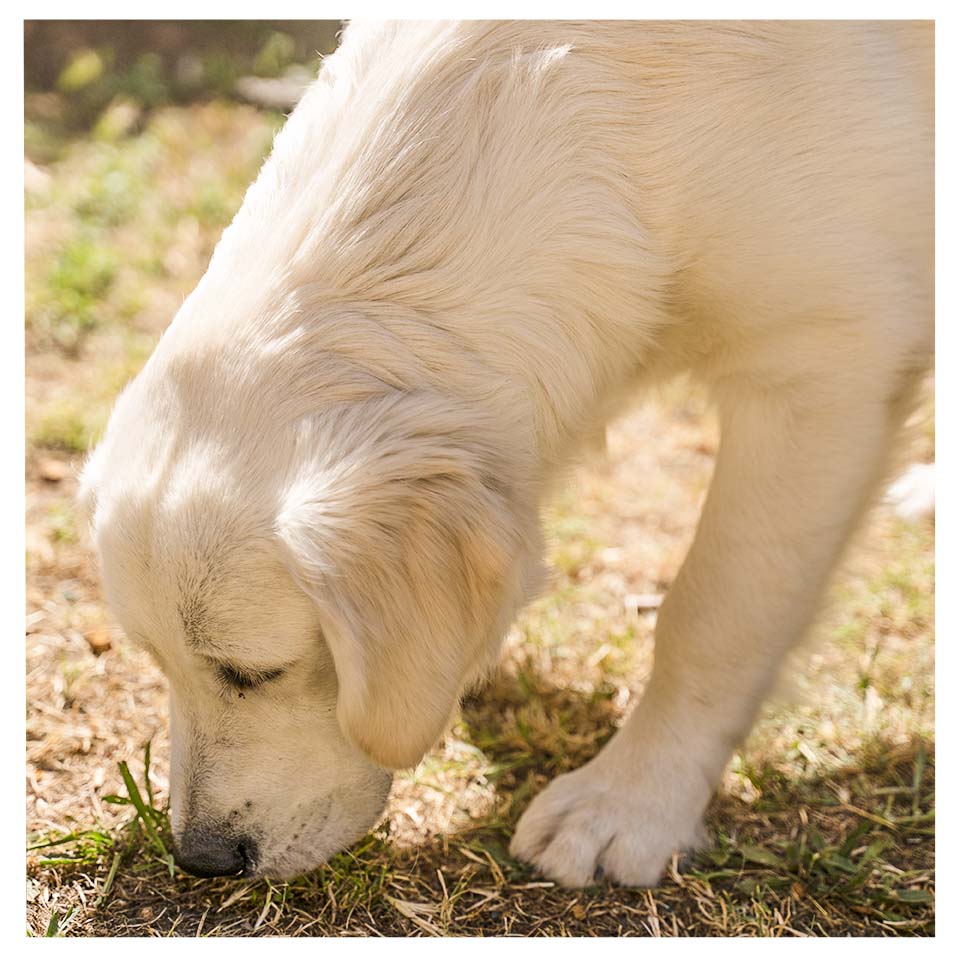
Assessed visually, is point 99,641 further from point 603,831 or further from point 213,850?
point 603,831

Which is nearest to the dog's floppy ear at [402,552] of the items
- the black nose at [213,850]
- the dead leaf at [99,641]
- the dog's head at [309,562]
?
the dog's head at [309,562]

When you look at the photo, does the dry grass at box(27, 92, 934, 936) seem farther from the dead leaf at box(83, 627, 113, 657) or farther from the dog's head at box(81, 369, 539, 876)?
the dog's head at box(81, 369, 539, 876)

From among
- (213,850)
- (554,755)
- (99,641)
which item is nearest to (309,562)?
(213,850)

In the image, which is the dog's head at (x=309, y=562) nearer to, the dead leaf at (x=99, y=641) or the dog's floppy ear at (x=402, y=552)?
the dog's floppy ear at (x=402, y=552)

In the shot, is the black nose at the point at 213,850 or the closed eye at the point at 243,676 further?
the black nose at the point at 213,850

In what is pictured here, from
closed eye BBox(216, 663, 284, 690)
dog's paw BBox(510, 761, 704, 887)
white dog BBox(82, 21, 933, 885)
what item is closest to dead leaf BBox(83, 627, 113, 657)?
white dog BBox(82, 21, 933, 885)

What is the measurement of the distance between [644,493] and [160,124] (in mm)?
2819

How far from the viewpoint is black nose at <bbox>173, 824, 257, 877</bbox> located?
2199 millimetres

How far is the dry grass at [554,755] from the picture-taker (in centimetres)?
234

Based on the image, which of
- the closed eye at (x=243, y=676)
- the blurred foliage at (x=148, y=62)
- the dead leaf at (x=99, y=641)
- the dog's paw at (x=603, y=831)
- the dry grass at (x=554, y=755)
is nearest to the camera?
the closed eye at (x=243, y=676)
